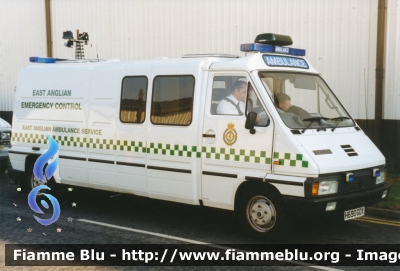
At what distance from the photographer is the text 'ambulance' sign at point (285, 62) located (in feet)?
24.1

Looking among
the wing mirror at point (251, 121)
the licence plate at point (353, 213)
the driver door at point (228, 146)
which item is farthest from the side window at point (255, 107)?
the licence plate at point (353, 213)

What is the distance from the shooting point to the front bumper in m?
6.38

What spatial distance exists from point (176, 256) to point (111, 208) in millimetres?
3136

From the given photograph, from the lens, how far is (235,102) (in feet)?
23.6

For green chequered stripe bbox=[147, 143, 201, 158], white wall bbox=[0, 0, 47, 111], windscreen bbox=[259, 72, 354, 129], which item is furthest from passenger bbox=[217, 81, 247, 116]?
white wall bbox=[0, 0, 47, 111]

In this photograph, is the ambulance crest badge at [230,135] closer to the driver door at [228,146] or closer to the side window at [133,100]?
the driver door at [228,146]

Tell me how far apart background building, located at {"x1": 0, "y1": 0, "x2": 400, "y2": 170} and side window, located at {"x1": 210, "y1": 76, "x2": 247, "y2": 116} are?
5.42 metres

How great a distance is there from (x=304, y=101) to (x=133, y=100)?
258 centimetres

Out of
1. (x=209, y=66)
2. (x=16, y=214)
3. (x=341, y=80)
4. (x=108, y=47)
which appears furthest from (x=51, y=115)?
(x=108, y=47)

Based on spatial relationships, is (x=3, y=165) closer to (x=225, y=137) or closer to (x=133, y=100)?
(x=133, y=100)

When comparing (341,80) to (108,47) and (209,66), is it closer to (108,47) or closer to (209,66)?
(209,66)

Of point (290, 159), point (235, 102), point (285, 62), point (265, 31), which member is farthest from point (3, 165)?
point (290, 159)

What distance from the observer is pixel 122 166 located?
830 cm

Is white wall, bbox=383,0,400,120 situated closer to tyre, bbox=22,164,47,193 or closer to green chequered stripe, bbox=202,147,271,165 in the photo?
green chequered stripe, bbox=202,147,271,165
